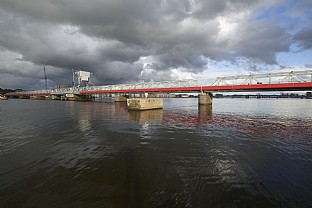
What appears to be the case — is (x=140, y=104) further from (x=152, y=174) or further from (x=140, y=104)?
(x=152, y=174)

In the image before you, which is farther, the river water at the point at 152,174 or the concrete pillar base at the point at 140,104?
the concrete pillar base at the point at 140,104

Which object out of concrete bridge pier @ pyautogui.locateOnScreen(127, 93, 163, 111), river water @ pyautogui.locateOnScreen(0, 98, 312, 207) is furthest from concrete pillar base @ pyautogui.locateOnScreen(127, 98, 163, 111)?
river water @ pyautogui.locateOnScreen(0, 98, 312, 207)

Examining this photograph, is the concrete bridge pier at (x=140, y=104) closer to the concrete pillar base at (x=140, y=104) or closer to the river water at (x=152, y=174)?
the concrete pillar base at (x=140, y=104)

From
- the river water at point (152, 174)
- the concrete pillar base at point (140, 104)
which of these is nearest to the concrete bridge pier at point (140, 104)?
the concrete pillar base at point (140, 104)

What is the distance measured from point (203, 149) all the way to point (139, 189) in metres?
7.47

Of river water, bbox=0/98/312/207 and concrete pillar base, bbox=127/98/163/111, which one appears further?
concrete pillar base, bbox=127/98/163/111

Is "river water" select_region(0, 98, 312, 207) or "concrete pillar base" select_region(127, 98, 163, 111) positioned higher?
"concrete pillar base" select_region(127, 98, 163, 111)

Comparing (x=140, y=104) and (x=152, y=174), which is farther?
(x=140, y=104)

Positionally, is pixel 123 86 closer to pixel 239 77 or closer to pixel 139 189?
pixel 239 77

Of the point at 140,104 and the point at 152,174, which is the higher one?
the point at 140,104

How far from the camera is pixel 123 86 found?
103125 millimetres

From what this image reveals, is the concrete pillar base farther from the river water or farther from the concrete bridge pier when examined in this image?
the river water

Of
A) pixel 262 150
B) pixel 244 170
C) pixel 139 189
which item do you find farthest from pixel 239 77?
pixel 139 189

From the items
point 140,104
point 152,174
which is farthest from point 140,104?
point 152,174
